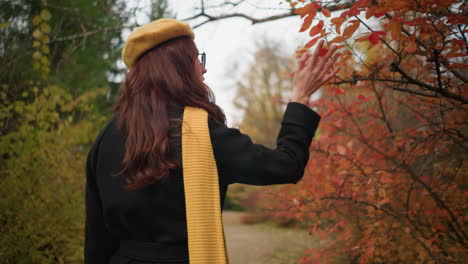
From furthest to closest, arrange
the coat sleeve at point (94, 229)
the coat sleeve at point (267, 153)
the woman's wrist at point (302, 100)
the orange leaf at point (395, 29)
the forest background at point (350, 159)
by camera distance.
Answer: the forest background at point (350, 159) → the orange leaf at point (395, 29) → the coat sleeve at point (94, 229) → the woman's wrist at point (302, 100) → the coat sleeve at point (267, 153)

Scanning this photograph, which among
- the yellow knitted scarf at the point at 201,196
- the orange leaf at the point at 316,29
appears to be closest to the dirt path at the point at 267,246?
the orange leaf at the point at 316,29

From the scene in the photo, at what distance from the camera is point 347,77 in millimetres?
2326

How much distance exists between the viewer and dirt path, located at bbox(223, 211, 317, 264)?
260 inches

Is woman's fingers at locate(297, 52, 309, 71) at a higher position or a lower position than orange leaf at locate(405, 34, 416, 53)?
lower

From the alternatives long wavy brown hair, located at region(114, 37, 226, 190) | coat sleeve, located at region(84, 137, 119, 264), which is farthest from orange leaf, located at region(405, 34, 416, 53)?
coat sleeve, located at region(84, 137, 119, 264)

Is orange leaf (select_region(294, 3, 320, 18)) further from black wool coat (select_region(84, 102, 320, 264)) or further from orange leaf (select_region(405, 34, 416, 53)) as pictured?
black wool coat (select_region(84, 102, 320, 264))

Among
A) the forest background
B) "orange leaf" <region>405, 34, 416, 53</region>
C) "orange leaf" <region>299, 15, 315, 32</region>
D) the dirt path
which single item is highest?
"orange leaf" <region>299, 15, 315, 32</region>

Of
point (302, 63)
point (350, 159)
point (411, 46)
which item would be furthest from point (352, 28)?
point (350, 159)

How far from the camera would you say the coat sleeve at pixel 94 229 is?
4.75ft

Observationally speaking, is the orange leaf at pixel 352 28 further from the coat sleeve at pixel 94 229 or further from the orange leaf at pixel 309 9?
the coat sleeve at pixel 94 229

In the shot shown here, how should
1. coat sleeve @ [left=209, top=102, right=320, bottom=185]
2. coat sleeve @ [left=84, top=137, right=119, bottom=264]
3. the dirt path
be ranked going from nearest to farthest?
coat sleeve @ [left=209, top=102, right=320, bottom=185] < coat sleeve @ [left=84, top=137, right=119, bottom=264] < the dirt path

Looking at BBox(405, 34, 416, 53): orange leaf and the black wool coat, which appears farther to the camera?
BBox(405, 34, 416, 53): orange leaf

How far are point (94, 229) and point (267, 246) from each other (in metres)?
6.86

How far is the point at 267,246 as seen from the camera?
25.6 ft
